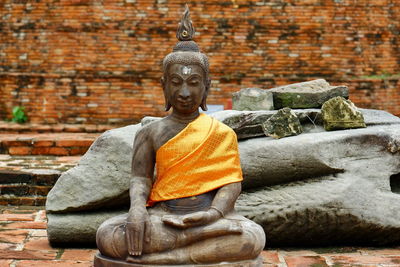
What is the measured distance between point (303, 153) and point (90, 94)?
5.92 metres

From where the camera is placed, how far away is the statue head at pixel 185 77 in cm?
364

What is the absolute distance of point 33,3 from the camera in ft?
33.8

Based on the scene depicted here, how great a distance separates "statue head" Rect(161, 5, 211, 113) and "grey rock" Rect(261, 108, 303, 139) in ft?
3.96

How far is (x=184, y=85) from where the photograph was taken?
364cm

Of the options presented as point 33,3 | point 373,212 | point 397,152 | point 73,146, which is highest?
point 33,3

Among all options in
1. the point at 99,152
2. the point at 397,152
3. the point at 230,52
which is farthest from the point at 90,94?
the point at 397,152

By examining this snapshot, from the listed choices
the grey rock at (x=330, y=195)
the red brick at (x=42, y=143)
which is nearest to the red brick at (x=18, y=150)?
the red brick at (x=42, y=143)

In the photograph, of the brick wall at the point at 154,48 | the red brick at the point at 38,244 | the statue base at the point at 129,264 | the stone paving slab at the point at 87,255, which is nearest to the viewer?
the statue base at the point at 129,264

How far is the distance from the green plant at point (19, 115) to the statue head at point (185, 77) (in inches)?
273

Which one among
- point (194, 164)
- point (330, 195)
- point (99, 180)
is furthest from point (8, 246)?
point (330, 195)

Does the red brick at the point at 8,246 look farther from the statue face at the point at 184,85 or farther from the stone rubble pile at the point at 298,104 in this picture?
the stone rubble pile at the point at 298,104

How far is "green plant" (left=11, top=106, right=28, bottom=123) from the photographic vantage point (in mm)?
10250

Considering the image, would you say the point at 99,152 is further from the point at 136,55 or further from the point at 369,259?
the point at 136,55

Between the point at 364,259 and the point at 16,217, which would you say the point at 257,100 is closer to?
the point at 364,259
